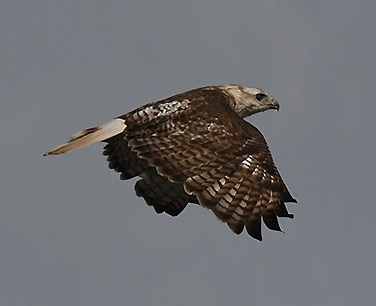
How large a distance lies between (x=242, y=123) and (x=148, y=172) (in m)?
2.42

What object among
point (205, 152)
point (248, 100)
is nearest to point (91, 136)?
point (205, 152)

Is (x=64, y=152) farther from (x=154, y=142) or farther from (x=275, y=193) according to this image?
(x=275, y=193)

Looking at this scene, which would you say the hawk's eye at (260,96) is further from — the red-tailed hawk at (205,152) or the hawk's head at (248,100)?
the red-tailed hawk at (205,152)

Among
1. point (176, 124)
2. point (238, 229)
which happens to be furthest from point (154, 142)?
point (238, 229)

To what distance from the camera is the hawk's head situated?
26.0 metres

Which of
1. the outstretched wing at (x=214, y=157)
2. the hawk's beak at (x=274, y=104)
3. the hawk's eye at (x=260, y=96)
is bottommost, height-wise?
the outstretched wing at (x=214, y=157)

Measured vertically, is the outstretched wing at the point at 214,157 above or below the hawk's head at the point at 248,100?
below

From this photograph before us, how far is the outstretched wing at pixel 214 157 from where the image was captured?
21953mm

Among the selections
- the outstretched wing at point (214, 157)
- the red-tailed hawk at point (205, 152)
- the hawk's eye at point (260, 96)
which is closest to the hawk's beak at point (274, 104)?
the hawk's eye at point (260, 96)

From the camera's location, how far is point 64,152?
23375mm

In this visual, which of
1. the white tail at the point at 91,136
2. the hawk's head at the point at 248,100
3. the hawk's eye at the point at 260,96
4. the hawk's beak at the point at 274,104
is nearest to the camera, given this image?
the white tail at the point at 91,136

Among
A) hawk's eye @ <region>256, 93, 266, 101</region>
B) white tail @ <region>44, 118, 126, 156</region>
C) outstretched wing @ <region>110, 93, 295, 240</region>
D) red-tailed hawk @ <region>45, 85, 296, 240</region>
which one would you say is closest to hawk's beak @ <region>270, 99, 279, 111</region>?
hawk's eye @ <region>256, 93, 266, 101</region>

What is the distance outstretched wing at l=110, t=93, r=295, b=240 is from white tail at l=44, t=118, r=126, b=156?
157mm

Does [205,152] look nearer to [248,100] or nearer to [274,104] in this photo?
[248,100]
